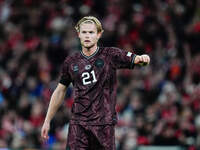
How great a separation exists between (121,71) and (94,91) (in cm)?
685

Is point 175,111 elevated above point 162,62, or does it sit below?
below

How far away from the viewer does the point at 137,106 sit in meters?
12.0

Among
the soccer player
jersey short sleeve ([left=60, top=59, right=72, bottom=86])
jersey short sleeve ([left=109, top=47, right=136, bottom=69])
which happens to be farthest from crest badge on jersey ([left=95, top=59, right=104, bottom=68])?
jersey short sleeve ([left=60, top=59, right=72, bottom=86])

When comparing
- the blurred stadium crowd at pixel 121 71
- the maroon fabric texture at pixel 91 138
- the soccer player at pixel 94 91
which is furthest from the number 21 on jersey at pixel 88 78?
the blurred stadium crowd at pixel 121 71

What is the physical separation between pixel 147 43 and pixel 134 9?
1265 millimetres

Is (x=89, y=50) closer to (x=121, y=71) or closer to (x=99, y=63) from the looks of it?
(x=99, y=63)

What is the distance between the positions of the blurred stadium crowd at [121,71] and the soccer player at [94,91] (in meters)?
4.44

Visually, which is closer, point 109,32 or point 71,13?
point 109,32

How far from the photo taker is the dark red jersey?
6.22m

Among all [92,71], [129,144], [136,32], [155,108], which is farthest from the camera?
[136,32]

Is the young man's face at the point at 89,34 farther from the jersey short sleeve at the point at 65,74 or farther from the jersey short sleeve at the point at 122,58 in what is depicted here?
the jersey short sleeve at the point at 65,74

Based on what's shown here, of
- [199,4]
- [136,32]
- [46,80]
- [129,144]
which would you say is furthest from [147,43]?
[129,144]

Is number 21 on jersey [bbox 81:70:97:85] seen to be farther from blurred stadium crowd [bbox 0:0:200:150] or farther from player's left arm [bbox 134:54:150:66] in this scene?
blurred stadium crowd [bbox 0:0:200:150]

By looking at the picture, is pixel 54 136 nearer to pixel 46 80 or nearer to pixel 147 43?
pixel 46 80
